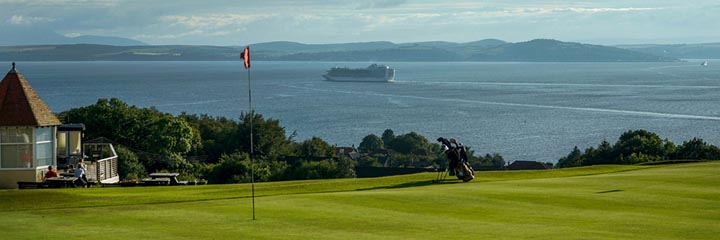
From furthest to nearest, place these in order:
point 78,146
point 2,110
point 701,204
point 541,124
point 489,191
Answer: point 541,124, point 78,146, point 2,110, point 489,191, point 701,204

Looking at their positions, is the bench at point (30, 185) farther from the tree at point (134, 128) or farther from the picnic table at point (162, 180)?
the tree at point (134, 128)

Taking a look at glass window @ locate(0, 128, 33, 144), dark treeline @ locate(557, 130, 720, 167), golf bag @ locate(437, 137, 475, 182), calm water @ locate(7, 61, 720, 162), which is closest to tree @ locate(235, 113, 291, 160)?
dark treeline @ locate(557, 130, 720, 167)

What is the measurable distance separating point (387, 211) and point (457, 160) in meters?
7.30

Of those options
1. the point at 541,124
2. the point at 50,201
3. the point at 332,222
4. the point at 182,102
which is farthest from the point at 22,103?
the point at 182,102

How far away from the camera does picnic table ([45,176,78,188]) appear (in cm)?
2506

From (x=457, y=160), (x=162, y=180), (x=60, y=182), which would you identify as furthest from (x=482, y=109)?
(x=60, y=182)

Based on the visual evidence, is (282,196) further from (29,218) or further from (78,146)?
(78,146)

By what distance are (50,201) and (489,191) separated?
33.8 ft

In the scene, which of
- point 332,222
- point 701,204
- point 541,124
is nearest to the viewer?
point 332,222

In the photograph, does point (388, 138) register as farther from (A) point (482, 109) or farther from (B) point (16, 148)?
(B) point (16, 148)

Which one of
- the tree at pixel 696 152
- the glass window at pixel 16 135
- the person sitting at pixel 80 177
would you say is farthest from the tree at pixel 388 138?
the person sitting at pixel 80 177

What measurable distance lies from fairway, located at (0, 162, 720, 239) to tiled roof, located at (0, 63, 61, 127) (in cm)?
447

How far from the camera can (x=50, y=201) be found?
20.2 m

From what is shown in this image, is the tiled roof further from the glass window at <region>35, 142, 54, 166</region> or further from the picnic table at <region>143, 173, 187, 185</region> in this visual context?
the picnic table at <region>143, 173, 187, 185</region>
